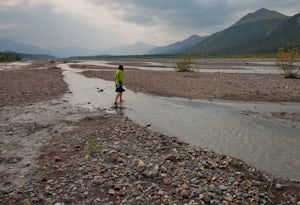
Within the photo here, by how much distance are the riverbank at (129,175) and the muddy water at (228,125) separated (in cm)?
152

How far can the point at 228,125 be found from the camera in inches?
613

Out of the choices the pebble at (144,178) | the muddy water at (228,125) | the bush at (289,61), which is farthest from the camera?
the bush at (289,61)

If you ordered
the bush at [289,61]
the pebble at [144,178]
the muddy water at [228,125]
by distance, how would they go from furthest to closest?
1. the bush at [289,61]
2. the muddy water at [228,125]
3. the pebble at [144,178]

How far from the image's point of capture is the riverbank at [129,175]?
7312mm

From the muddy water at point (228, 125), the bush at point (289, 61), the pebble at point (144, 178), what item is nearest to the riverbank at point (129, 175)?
the pebble at point (144, 178)

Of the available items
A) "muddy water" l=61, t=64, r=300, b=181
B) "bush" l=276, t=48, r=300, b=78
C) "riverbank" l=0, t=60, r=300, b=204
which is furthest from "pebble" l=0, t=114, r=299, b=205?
"bush" l=276, t=48, r=300, b=78

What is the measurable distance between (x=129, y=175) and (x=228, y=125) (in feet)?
29.7

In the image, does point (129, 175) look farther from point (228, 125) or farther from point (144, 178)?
point (228, 125)

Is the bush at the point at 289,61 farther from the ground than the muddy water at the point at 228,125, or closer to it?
farther from the ground

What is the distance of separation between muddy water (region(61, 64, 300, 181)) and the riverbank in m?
1.52

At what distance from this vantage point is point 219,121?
1647 centimetres

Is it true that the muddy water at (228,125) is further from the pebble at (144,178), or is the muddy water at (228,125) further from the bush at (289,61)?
Answer: the bush at (289,61)

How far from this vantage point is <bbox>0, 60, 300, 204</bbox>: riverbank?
731 cm

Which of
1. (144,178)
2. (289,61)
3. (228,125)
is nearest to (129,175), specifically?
(144,178)
